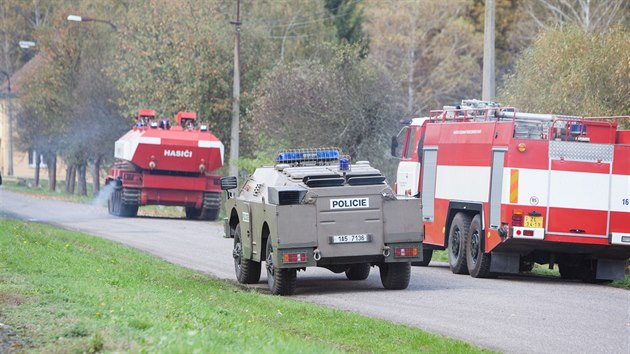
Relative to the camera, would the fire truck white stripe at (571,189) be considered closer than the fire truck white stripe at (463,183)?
Yes

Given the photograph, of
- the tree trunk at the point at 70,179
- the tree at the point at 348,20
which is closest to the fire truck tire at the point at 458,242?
the tree at the point at 348,20

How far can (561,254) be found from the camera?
20750mm

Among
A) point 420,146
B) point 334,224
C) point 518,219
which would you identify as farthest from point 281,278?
point 420,146

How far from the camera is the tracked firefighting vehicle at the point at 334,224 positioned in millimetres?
16938

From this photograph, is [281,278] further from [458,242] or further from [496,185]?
[458,242]

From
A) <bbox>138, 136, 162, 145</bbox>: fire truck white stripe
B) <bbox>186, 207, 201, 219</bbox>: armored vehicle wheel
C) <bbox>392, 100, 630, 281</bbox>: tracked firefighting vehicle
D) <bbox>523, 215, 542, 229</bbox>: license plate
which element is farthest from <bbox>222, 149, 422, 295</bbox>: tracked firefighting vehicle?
<bbox>186, 207, 201, 219</bbox>: armored vehicle wheel

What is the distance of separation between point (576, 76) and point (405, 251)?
1491 centimetres

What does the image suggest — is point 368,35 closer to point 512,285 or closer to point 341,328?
point 512,285

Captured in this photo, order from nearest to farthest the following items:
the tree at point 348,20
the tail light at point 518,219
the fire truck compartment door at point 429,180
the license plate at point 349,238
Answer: the license plate at point 349,238 < the tail light at point 518,219 < the fire truck compartment door at point 429,180 < the tree at point 348,20

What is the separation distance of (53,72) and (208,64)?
759 inches

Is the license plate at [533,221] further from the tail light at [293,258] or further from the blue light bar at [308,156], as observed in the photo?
the tail light at [293,258]

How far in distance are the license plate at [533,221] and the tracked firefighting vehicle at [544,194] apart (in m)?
0.02

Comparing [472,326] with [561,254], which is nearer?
[472,326]

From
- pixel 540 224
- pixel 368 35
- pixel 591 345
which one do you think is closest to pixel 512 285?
pixel 540 224
